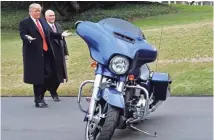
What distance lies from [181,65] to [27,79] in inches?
207

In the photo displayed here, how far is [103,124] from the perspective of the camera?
19.0ft

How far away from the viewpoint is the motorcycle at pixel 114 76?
5781mm

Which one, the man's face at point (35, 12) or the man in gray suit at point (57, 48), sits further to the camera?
the man in gray suit at point (57, 48)

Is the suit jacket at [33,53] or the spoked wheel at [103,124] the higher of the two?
the suit jacket at [33,53]

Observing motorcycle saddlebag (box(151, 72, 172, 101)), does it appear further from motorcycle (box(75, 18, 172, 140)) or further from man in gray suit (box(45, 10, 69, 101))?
man in gray suit (box(45, 10, 69, 101))

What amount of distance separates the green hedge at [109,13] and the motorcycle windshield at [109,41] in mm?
18744

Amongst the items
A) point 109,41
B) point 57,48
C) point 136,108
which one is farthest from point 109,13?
point 109,41

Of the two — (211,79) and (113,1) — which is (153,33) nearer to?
(211,79)

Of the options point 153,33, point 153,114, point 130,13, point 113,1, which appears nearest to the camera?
point 153,114

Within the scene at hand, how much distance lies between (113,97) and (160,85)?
4.43 feet

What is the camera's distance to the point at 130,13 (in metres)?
27.4

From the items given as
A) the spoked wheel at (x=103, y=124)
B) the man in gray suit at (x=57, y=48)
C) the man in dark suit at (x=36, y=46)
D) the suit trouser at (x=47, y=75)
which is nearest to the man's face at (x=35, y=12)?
the man in dark suit at (x=36, y=46)

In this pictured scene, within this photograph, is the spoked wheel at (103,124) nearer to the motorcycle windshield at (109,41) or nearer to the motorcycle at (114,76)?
the motorcycle at (114,76)

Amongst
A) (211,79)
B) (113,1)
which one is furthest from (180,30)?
(113,1)
